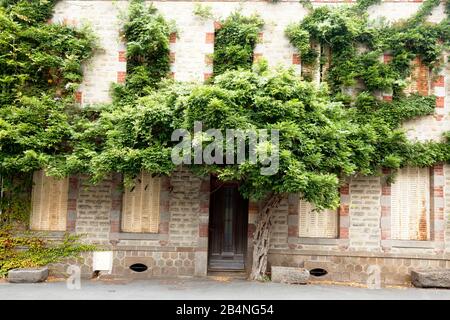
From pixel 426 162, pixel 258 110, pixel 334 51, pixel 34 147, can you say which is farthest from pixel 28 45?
pixel 426 162

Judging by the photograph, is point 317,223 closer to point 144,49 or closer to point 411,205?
point 411,205

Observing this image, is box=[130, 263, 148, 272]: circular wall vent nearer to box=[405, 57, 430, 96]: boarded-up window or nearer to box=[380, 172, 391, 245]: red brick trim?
box=[380, 172, 391, 245]: red brick trim

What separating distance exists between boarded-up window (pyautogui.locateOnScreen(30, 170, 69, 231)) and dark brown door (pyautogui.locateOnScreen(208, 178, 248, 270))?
12.8 feet

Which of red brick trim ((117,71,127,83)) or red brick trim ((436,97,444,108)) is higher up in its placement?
red brick trim ((117,71,127,83))

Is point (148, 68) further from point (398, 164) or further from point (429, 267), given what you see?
point (429, 267)

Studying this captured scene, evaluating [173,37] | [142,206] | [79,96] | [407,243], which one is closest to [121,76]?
[79,96]

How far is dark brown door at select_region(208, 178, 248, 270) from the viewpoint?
36.3 feet

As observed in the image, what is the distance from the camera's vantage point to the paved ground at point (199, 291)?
8.05m

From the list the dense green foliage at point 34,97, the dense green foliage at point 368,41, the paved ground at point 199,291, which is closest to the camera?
the paved ground at point 199,291

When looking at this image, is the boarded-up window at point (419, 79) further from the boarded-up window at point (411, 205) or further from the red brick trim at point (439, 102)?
the boarded-up window at point (411, 205)

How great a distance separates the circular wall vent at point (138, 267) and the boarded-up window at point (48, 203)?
6.74 feet

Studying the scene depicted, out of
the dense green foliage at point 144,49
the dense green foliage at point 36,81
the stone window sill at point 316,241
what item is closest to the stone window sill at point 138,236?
the dense green foliage at point 36,81

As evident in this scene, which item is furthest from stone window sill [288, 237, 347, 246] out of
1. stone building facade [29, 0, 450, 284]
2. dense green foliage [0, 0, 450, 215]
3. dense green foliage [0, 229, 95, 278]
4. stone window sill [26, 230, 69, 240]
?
stone window sill [26, 230, 69, 240]

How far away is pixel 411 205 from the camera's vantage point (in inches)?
411
